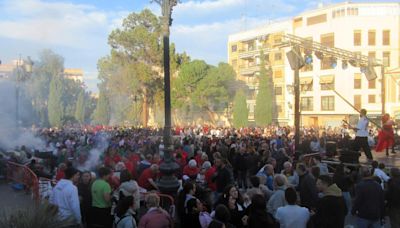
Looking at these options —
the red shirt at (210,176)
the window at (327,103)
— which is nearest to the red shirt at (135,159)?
the red shirt at (210,176)

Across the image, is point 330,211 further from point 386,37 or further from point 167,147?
point 386,37

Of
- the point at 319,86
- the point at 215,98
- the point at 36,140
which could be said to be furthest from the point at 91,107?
the point at 36,140

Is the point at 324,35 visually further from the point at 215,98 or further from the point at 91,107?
the point at 91,107

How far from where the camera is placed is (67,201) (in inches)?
244

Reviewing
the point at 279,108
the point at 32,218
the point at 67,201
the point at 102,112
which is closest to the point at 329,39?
the point at 279,108

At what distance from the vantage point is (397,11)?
150 ft

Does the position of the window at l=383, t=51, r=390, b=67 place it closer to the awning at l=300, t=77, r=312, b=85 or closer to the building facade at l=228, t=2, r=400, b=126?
the building facade at l=228, t=2, r=400, b=126

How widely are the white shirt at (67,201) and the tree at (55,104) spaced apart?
51468mm

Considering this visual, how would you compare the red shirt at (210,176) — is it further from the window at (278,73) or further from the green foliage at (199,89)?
the window at (278,73)

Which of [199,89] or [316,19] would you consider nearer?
[316,19]

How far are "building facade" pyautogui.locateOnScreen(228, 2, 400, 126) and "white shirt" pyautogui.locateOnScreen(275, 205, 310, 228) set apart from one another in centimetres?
3593

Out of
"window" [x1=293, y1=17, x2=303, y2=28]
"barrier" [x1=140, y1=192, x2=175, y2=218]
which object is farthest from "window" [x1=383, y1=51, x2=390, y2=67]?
"barrier" [x1=140, y1=192, x2=175, y2=218]

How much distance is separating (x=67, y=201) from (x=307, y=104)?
154 feet

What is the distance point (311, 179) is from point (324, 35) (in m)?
43.6
